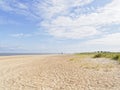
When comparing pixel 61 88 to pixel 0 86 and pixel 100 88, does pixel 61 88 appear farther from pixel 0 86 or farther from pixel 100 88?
pixel 0 86

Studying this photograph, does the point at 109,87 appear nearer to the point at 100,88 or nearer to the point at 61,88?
the point at 100,88

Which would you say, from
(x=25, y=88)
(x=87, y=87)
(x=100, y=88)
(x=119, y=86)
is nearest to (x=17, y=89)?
(x=25, y=88)

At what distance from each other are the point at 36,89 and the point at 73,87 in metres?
1.69

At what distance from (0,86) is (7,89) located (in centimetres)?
81

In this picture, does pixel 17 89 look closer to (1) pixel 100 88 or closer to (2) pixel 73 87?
(2) pixel 73 87

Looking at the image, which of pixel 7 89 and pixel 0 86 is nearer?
pixel 7 89

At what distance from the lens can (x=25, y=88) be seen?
8.25 meters

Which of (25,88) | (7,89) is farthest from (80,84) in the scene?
(7,89)

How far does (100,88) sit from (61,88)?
173 centimetres

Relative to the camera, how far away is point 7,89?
8000 millimetres

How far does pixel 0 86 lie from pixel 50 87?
2443 mm

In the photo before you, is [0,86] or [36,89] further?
[0,86]

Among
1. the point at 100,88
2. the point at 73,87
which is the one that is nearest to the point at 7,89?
the point at 73,87

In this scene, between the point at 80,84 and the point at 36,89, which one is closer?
the point at 36,89
